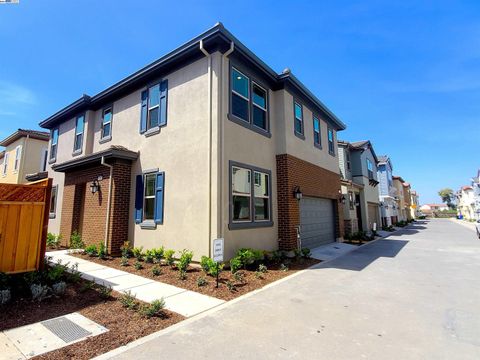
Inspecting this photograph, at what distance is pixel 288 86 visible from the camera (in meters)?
11.0

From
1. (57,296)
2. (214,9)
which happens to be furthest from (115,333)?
(214,9)

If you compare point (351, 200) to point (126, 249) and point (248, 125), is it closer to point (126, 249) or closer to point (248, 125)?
point (248, 125)

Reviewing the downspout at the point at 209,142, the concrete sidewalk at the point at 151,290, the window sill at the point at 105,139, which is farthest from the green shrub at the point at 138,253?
the window sill at the point at 105,139

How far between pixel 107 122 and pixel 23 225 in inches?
290

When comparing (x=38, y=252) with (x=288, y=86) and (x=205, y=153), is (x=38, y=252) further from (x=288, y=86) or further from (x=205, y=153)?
(x=288, y=86)

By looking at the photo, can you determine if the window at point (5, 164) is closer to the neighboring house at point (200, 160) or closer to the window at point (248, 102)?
the neighboring house at point (200, 160)

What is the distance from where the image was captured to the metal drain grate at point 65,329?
12.1 ft

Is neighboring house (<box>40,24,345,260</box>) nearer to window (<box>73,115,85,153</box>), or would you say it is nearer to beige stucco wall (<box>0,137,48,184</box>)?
window (<box>73,115,85,153</box>)

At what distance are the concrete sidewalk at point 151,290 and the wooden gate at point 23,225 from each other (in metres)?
1.35

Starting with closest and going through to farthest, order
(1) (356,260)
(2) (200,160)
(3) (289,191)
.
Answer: (2) (200,160) → (1) (356,260) → (3) (289,191)

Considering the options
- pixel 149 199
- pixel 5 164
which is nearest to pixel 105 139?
pixel 149 199

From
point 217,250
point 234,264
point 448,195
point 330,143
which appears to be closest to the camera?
point 217,250

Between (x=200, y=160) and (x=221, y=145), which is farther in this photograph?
(x=200, y=160)

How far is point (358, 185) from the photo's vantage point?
20188mm
